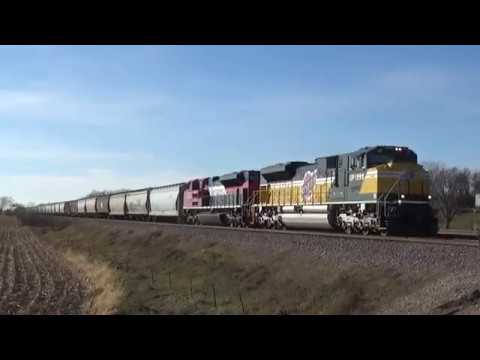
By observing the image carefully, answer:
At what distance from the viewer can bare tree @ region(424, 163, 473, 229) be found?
52.3m

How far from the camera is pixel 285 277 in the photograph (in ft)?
58.3

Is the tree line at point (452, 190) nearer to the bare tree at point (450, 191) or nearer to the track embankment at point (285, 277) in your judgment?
the bare tree at point (450, 191)

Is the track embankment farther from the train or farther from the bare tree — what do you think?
the bare tree

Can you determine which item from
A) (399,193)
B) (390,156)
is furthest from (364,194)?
(390,156)

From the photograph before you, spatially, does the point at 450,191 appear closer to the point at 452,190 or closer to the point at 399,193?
the point at 452,190

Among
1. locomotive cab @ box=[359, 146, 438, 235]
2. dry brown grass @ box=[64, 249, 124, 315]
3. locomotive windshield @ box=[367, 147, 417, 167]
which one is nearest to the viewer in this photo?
dry brown grass @ box=[64, 249, 124, 315]

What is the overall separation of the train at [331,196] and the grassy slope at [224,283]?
390 centimetres

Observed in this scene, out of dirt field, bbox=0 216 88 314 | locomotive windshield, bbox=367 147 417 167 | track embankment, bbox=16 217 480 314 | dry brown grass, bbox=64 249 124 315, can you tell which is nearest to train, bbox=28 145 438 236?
locomotive windshield, bbox=367 147 417 167

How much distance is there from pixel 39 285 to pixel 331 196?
1384 centimetres

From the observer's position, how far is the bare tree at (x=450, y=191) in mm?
52312

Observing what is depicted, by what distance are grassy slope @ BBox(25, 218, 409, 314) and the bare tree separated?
24.0m

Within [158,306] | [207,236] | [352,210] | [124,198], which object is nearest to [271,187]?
[207,236]
